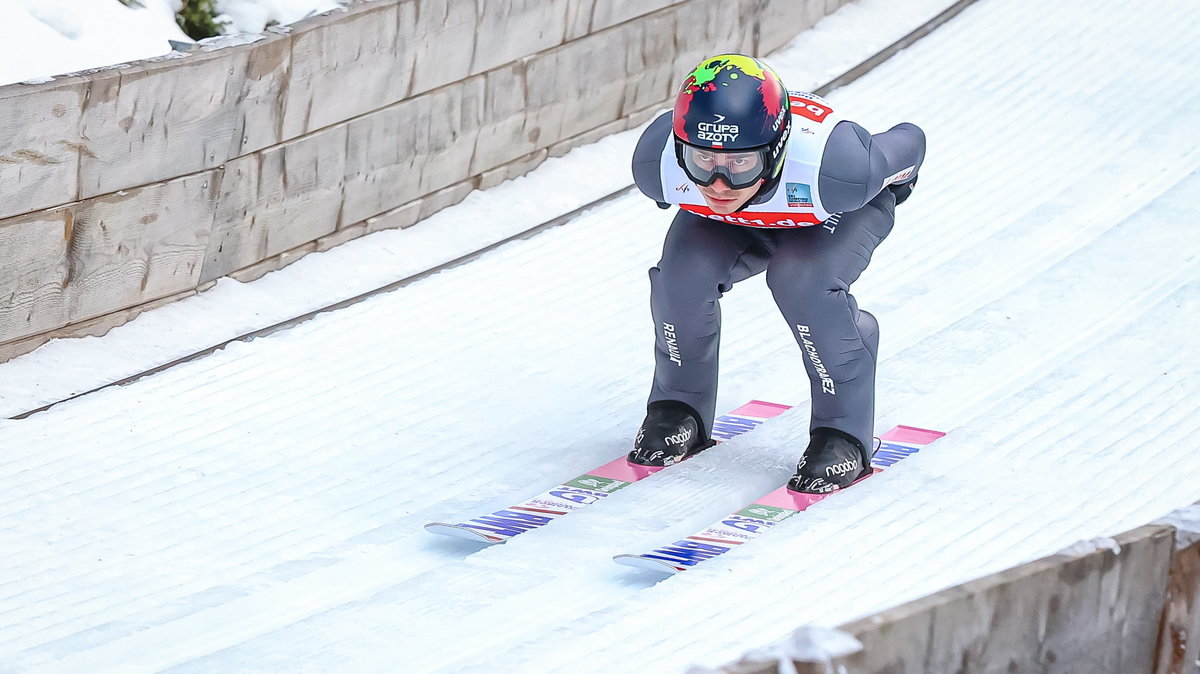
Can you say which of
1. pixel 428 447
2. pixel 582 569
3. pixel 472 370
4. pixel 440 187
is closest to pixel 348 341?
pixel 472 370

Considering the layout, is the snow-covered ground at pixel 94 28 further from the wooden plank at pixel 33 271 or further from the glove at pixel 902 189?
the glove at pixel 902 189

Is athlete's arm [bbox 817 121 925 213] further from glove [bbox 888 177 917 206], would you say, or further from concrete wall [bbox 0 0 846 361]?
concrete wall [bbox 0 0 846 361]

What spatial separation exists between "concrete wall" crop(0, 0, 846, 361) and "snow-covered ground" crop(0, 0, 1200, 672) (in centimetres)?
19

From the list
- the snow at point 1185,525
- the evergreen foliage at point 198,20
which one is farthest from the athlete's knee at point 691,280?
the evergreen foliage at point 198,20

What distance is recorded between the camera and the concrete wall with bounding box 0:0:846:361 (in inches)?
183

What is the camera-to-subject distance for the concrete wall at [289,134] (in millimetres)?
4660

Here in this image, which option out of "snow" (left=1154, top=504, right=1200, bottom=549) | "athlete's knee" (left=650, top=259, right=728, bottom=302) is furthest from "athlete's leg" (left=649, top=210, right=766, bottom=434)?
"snow" (left=1154, top=504, right=1200, bottom=549)

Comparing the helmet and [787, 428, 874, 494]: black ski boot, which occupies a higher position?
the helmet

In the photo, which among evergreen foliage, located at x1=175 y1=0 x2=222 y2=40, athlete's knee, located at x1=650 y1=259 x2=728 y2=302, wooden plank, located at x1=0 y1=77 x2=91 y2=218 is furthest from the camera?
evergreen foliage, located at x1=175 y1=0 x2=222 y2=40

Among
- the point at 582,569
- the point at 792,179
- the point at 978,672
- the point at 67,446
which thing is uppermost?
the point at 792,179

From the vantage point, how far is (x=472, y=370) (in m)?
4.98

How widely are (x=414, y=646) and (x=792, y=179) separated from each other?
1402 mm

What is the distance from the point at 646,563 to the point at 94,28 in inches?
113

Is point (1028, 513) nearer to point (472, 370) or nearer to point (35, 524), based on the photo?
point (472, 370)
